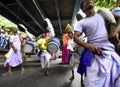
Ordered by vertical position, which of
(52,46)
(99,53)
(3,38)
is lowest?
(99,53)

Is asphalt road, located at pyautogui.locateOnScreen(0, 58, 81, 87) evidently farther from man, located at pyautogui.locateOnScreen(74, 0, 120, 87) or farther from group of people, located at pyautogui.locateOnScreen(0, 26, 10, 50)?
man, located at pyautogui.locateOnScreen(74, 0, 120, 87)

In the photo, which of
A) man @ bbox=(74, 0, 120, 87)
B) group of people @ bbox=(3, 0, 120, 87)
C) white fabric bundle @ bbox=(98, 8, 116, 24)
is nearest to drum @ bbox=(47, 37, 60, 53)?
group of people @ bbox=(3, 0, 120, 87)

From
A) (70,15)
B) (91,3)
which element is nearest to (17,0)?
(70,15)

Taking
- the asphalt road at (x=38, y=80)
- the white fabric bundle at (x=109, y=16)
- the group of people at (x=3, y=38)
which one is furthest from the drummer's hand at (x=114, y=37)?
the group of people at (x=3, y=38)

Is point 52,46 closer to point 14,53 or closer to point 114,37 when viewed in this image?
point 14,53

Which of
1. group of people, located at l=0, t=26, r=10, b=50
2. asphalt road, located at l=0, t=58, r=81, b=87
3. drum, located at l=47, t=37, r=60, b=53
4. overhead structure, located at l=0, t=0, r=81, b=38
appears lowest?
asphalt road, located at l=0, t=58, r=81, b=87

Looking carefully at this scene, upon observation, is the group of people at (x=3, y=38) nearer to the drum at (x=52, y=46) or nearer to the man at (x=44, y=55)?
the drum at (x=52, y=46)

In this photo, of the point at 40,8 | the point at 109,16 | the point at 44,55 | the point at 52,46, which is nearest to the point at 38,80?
the point at 44,55

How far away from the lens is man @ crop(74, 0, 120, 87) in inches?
172

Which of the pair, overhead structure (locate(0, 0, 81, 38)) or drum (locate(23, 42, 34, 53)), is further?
overhead structure (locate(0, 0, 81, 38))

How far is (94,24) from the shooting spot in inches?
179

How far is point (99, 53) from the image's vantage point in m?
4.41

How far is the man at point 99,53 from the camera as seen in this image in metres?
4.38

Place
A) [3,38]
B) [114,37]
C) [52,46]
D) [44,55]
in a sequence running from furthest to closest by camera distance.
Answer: [3,38] → [52,46] → [44,55] → [114,37]
